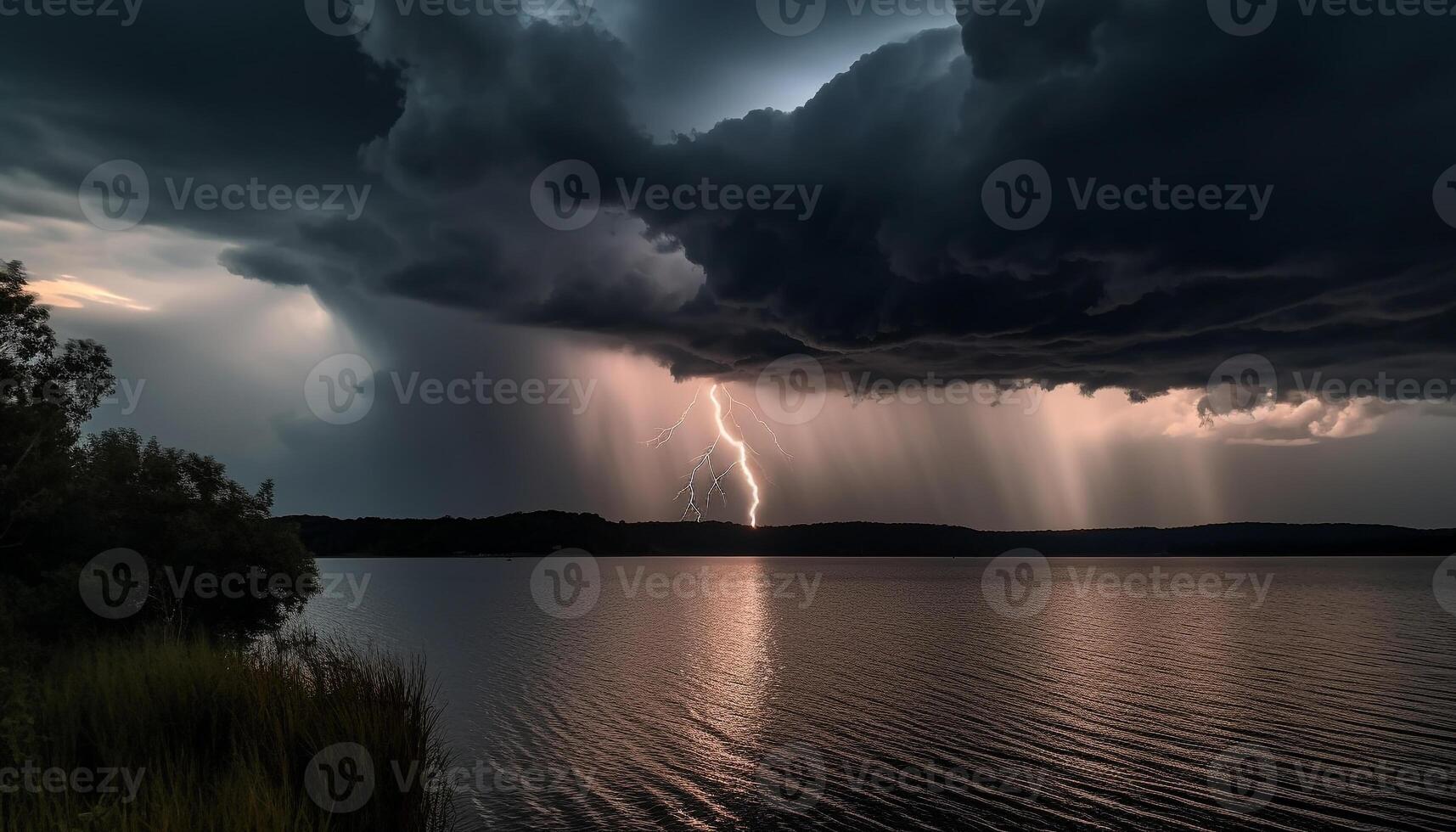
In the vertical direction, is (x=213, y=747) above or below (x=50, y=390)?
below

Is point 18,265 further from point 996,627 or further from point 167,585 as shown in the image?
point 996,627

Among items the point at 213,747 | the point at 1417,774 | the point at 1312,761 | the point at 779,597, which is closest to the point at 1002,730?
the point at 1312,761

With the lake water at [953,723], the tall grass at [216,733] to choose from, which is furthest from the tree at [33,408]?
the lake water at [953,723]

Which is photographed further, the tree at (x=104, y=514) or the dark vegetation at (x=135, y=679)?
the tree at (x=104, y=514)

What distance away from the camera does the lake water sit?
73.0 feet

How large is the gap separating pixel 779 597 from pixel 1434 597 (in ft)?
296

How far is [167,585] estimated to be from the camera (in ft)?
114

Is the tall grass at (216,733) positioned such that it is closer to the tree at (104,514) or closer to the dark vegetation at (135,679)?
the dark vegetation at (135,679)

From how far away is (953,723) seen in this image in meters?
32.9

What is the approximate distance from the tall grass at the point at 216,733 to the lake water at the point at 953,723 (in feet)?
19.3

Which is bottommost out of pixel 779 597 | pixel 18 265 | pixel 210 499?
pixel 779 597

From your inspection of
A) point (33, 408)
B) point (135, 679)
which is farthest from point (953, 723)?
point (33, 408)

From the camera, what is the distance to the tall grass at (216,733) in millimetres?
12203

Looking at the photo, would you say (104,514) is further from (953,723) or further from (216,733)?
(953,723)
